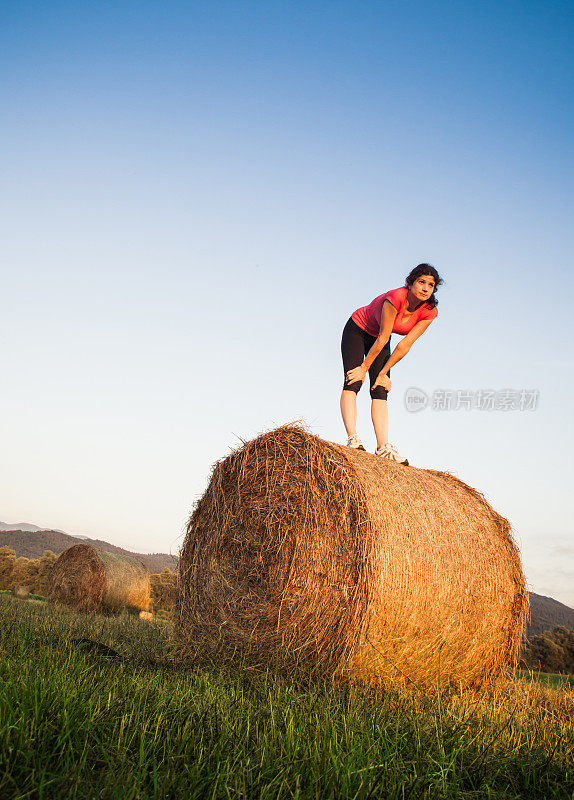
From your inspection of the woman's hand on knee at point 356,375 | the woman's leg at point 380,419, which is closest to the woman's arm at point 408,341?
the woman's hand on knee at point 356,375

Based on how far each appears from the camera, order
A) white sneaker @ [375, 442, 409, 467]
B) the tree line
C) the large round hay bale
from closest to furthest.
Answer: white sneaker @ [375, 442, 409, 467], the large round hay bale, the tree line

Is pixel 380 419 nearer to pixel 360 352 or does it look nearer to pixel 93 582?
pixel 360 352

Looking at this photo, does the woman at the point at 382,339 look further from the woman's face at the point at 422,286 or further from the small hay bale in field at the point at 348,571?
the small hay bale in field at the point at 348,571

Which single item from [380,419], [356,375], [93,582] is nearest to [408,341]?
[356,375]

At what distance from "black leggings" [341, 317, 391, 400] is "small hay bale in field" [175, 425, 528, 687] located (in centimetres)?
105

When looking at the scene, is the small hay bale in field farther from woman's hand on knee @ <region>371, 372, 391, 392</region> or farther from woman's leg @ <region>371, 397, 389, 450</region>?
woman's hand on knee @ <region>371, 372, 391, 392</region>

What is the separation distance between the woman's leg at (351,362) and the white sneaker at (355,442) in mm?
61

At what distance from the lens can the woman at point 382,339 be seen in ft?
17.4

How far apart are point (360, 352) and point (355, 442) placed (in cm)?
106

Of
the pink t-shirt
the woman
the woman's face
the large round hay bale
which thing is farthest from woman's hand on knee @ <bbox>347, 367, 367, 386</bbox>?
the large round hay bale

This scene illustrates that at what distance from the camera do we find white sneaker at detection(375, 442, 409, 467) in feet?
16.8

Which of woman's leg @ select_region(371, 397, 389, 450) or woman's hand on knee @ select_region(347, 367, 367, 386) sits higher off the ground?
woman's hand on knee @ select_region(347, 367, 367, 386)

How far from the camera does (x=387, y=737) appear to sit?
7.52ft

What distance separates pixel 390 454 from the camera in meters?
5.20
